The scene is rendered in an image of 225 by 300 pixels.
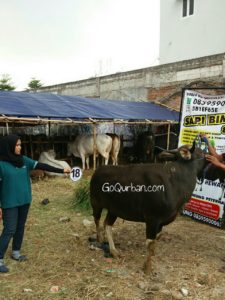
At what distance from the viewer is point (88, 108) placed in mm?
12812

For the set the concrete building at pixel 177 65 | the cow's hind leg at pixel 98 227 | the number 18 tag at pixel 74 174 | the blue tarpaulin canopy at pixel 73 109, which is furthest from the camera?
the concrete building at pixel 177 65

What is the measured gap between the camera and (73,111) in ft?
38.9

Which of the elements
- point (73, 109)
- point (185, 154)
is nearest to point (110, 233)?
point (185, 154)

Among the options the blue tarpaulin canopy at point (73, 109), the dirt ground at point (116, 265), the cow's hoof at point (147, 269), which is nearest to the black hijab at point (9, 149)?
the dirt ground at point (116, 265)

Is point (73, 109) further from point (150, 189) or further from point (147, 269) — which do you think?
point (147, 269)

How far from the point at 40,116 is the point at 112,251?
639cm

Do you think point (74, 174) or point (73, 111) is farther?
point (73, 111)

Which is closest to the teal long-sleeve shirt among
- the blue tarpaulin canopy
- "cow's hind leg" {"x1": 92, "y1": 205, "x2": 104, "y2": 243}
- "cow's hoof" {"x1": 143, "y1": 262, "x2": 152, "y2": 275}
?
"cow's hind leg" {"x1": 92, "y1": 205, "x2": 104, "y2": 243}

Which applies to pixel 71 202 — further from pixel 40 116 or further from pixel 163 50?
pixel 163 50

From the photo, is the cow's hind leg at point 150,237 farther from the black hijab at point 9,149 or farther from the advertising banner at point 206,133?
the advertising banner at point 206,133

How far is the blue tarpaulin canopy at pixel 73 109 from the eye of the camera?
10562 mm

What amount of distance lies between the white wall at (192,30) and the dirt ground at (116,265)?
16791mm

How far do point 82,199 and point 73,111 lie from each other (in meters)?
5.02

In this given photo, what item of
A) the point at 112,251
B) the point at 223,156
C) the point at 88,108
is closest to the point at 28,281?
the point at 112,251
